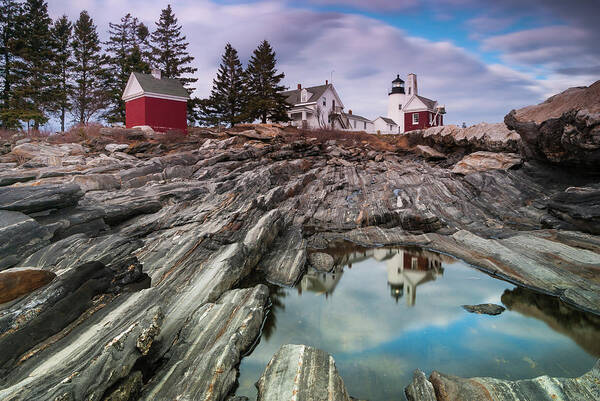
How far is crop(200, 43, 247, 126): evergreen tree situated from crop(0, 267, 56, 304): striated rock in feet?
Result: 113

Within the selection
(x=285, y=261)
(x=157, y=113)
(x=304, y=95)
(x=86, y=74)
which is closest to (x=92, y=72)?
(x=86, y=74)

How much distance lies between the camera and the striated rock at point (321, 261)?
42.9 ft

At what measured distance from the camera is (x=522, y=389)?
535 centimetres

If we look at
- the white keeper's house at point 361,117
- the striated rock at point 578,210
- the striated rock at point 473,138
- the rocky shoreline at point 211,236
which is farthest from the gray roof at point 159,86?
the striated rock at point 578,210

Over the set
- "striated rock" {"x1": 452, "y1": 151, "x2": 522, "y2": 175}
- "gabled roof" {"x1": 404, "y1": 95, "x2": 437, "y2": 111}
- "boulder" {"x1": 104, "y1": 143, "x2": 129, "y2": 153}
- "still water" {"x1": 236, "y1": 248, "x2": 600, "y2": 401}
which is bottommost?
"still water" {"x1": 236, "y1": 248, "x2": 600, "y2": 401}

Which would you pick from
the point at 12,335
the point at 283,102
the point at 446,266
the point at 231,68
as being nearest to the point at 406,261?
the point at 446,266

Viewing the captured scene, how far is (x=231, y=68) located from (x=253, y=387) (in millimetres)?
40738

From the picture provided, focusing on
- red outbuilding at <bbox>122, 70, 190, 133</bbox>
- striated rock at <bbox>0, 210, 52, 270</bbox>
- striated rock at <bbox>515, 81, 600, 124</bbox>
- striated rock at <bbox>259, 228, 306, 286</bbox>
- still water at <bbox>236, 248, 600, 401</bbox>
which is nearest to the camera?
still water at <bbox>236, 248, 600, 401</bbox>

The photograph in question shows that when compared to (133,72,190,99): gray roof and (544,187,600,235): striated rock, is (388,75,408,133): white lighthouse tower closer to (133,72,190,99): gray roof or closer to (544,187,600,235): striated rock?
(133,72,190,99): gray roof

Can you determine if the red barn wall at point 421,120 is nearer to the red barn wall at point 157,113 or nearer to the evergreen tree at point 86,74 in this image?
the red barn wall at point 157,113

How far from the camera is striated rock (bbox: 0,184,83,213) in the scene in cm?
986

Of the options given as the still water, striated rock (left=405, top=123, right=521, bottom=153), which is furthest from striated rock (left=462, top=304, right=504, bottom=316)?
striated rock (left=405, top=123, right=521, bottom=153)

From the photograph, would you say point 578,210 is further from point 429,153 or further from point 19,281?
point 429,153

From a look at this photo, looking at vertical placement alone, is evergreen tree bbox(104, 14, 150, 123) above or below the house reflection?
above
